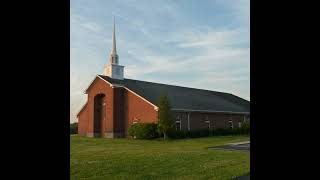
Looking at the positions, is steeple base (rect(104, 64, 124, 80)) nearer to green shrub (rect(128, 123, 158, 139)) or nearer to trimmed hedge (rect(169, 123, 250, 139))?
green shrub (rect(128, 123, 158, 139))

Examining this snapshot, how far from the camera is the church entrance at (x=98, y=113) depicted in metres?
40.1

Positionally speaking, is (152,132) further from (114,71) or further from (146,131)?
(114,71)

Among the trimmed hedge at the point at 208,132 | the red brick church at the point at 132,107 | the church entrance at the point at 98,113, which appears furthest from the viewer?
the church entrance at the point at 98,113

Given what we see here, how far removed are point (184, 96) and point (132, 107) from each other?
22.1ft

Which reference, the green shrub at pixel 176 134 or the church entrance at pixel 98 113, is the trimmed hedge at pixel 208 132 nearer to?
the green shrub at pixel 176 134

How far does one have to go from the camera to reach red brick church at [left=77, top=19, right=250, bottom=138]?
3741 centimetres

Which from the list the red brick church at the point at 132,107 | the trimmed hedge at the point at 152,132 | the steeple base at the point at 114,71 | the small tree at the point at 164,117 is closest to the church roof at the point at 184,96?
the red brick church at the point at 132,107
